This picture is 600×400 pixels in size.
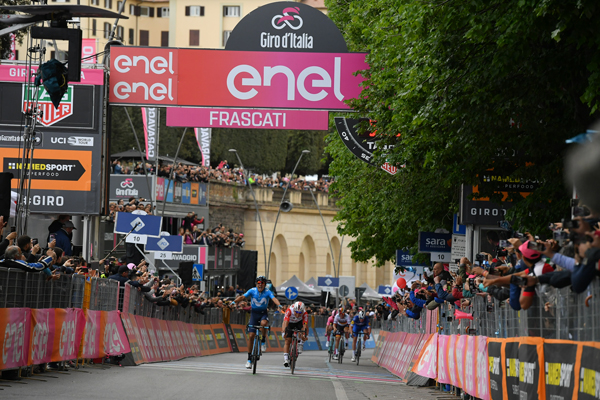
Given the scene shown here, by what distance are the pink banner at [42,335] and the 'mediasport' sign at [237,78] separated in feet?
24.2

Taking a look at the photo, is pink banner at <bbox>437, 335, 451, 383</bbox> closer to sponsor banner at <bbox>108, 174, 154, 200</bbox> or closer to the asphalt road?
the asphalt road

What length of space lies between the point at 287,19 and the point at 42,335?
30.6ft

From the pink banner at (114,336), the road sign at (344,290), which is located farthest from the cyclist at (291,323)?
the road sign at (344,290)

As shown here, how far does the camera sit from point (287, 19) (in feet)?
67.5

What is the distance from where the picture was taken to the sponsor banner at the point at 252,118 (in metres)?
20.3

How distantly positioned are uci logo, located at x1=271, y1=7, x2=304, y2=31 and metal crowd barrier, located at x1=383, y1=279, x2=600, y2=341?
352 inches

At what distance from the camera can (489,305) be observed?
39.9 ft

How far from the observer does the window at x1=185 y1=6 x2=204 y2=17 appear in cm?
9525

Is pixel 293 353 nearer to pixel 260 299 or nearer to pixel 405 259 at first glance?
pixel 260 299

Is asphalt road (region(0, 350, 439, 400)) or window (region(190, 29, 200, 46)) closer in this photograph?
asphalt road (region(0, 350, 439, 400))

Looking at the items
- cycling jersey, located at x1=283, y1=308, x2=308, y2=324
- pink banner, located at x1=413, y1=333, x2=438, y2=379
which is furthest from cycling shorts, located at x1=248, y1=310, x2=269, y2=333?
pink banner, located at x1=413, y1=333, x2=438, y2=379

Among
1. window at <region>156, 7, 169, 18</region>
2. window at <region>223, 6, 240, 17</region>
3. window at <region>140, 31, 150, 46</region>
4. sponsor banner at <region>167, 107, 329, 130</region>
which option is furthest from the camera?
window at <region>156, 7, 169, 18</region>

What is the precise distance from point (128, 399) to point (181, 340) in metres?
14.5

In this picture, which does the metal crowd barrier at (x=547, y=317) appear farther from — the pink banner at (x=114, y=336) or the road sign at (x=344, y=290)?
the road sign at (x=344, y=290)
